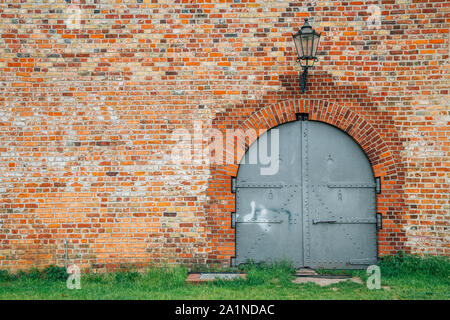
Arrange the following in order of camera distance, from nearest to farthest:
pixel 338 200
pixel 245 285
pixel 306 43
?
pixel 245 285, pixel 306 43, pixel 338 200

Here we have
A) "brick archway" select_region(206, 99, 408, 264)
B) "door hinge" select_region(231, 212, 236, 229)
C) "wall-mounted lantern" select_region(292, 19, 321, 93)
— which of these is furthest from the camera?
"door hinge" select_region(231, 212, 236, 229)

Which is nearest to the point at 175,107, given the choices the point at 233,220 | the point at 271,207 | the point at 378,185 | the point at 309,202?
the point at 233,220

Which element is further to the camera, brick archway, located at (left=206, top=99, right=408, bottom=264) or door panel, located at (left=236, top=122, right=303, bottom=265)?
door panel, located at (left=236, top=122, right=303, bottom=265)

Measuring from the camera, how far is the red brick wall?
586cm

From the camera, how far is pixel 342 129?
590cm

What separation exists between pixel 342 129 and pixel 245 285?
2898 mm

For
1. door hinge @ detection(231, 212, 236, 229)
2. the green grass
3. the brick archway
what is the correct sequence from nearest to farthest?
the green grass
the brick archway
door hinge @ detection(231, 212, 236, 229)

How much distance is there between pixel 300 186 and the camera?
599 cm

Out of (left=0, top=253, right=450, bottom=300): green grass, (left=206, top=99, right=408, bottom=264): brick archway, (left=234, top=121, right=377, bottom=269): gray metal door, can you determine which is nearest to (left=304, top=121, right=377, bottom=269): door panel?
(left=234, top=121, right=377, bottom=269): gray metal door

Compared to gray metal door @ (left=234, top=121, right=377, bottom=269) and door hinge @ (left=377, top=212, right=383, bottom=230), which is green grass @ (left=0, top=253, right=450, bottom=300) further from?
door hinge @ (left=377, top=212, right=383, bottom=230)

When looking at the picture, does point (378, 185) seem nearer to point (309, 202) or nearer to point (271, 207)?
point (309, 202)

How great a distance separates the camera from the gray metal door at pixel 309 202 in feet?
19.4

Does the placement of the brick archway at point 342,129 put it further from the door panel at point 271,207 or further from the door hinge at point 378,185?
the door panel at point 271,207

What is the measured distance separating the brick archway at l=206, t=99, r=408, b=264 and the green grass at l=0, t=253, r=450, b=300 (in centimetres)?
47
